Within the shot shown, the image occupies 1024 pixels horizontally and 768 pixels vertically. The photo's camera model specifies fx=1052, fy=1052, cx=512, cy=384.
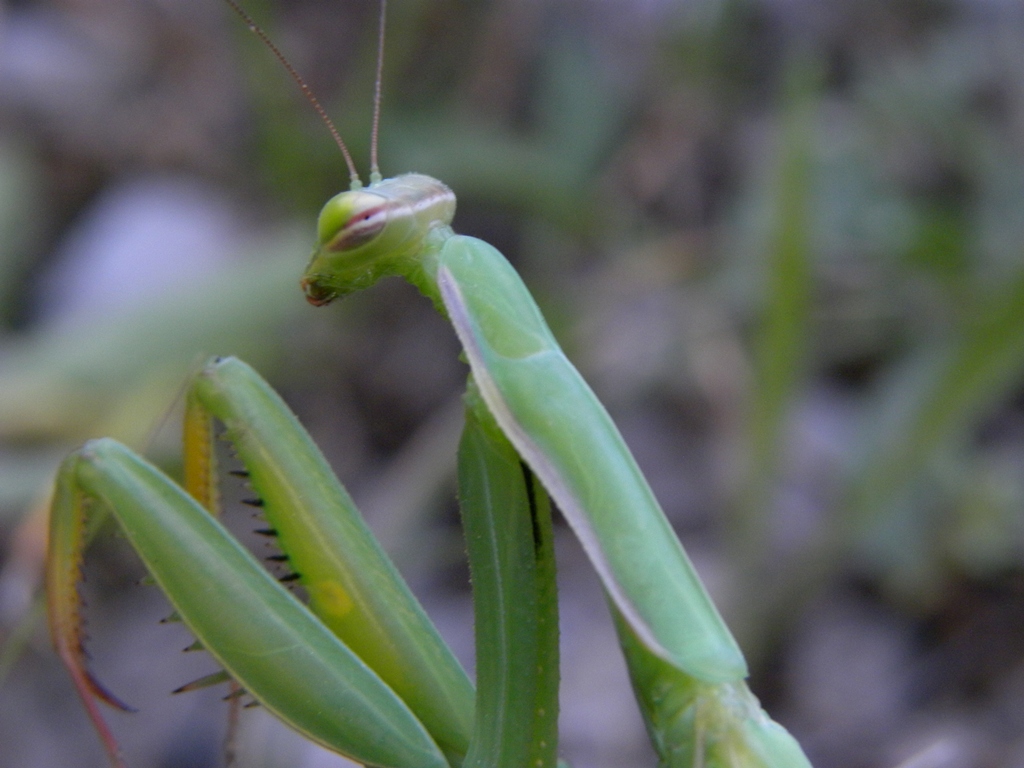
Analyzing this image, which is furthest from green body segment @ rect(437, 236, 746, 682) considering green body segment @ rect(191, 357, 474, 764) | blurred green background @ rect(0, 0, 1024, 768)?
blurred green background @ rect(0, 0, 1024, 768)

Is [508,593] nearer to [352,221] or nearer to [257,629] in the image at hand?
[257,629]

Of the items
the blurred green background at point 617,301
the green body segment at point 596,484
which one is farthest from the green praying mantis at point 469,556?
the blurred green background at point 617,301

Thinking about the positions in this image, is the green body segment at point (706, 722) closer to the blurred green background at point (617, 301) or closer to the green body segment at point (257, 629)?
the green body segment at point (257, 629)

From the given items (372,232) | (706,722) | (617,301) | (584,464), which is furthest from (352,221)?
(617,301)

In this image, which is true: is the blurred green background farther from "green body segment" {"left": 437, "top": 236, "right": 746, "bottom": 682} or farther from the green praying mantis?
"green body segment" {"left": 437, "top": 236, "right": 746, "bottom": 682}

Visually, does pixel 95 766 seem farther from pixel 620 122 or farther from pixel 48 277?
pixel 620 122

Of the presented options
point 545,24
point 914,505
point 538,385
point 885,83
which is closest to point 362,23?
point 545,24
